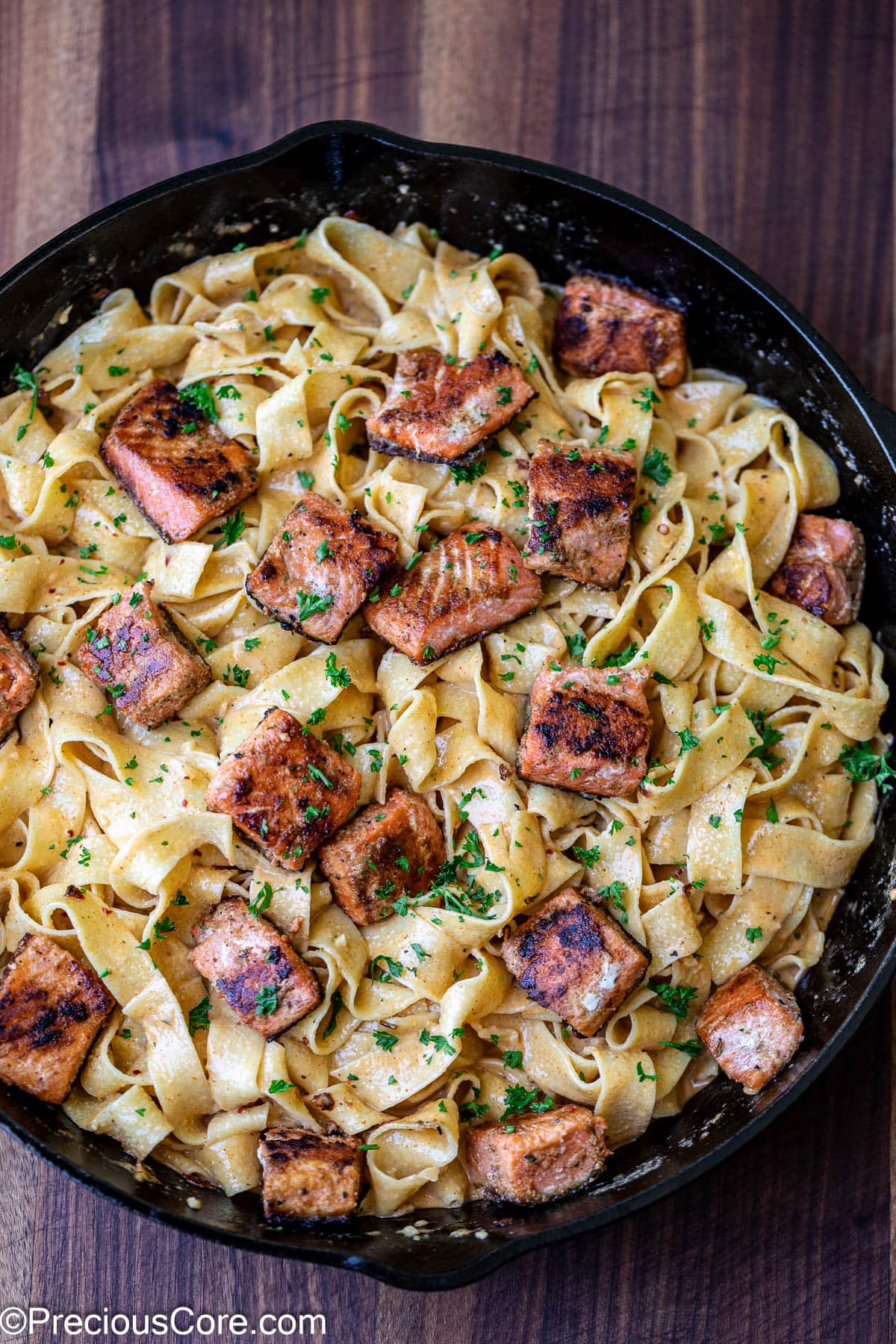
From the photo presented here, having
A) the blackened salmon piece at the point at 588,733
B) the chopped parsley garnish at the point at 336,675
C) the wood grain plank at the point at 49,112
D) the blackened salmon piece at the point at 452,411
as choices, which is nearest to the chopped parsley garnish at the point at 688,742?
the blackened salmon piece at the point at 588,733

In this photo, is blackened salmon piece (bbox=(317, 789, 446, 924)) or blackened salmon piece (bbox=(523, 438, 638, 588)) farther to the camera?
blackened salmon piece (bbox=(523, 438, 638, 588))

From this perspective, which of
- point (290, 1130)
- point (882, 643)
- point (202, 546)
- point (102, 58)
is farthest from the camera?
point (102, 58)

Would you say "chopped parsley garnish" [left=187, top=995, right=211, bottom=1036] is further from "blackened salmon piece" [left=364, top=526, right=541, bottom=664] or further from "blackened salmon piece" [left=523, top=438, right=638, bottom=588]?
"blackened salmon piece" [left=523, top=438, right=638, bottom=588]

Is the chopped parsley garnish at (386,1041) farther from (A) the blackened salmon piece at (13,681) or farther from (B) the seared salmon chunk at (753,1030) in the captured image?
(A) the blackened salmon piece at (13,681)

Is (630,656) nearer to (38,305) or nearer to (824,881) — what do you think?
(824,881)

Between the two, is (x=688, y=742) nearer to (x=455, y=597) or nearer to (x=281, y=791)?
(x=455, y=597)

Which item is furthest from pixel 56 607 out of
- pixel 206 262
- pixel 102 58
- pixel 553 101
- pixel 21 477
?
pixel 553 101

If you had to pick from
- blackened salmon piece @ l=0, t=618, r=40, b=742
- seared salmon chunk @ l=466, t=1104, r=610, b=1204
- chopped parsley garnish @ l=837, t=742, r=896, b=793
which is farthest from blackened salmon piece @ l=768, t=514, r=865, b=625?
blackened salmon piece @ l=0, t=618, r=40, b=742
